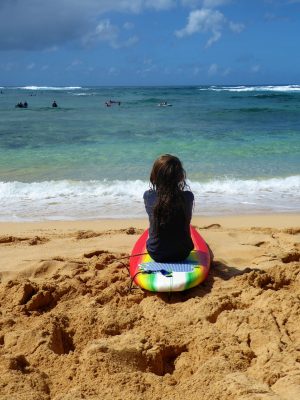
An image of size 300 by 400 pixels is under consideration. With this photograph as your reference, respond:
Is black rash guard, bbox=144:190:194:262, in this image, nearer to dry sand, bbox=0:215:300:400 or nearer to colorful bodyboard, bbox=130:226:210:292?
colorful bodyboard, bbox=130:226:210:292

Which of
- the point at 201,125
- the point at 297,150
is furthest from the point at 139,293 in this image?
the point at 201,125

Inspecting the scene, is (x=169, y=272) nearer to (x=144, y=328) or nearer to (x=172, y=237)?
(x=172, y=237)

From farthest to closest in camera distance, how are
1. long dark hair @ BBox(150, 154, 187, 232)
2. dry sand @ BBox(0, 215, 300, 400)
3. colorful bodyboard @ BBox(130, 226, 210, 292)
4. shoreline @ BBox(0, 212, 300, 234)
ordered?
shoreline @ BBox(0, 212, 300, 234)
long dark hair @ BBox(150, 154, 187, 232)
colorful bodyboard @ BBox(130, 226, 210, 292)
dry sand @ BBox(0, 215, 300, 400)

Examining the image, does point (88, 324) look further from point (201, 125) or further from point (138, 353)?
point (201, 125)

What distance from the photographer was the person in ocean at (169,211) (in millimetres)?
4207

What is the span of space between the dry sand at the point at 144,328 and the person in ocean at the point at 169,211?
1.32 ft

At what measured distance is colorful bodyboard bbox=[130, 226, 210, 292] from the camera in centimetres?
402

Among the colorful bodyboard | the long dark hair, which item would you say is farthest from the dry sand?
the long dark hair

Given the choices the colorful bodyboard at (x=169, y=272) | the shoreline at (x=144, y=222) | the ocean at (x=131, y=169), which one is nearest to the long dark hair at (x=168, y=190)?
the colorful bodyboard at (x=169, y=272)

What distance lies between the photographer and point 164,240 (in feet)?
14.3

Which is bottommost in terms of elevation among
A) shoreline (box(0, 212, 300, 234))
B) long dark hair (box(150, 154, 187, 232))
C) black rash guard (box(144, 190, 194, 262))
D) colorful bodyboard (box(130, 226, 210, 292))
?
shoreline (box(0, 212, 300, 234))

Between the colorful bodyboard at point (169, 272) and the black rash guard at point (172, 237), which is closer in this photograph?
the colorful bodyboard at point (169, 272)

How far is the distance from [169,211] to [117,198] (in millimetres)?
4033

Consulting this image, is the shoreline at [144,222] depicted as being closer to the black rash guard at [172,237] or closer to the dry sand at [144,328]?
the dry sand at [144,328]
